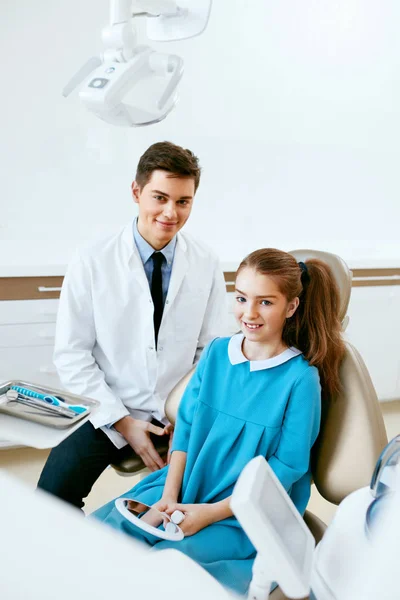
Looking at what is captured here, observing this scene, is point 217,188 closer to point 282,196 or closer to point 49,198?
point 282,196

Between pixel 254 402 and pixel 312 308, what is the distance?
0.25m

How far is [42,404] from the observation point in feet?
3.05

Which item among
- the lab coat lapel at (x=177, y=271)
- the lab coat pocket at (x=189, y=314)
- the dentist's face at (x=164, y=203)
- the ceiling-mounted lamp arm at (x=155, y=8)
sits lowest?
the lab coat pocket at (x=189, y=314)

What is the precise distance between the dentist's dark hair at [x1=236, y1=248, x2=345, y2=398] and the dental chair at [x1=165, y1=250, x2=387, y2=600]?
0.10 feet

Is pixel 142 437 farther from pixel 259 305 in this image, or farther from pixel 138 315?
pixel 259 305

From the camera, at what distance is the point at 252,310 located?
3.90 feet

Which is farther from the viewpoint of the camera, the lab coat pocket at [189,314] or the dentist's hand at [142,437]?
the lab coat pocket at [189,314]

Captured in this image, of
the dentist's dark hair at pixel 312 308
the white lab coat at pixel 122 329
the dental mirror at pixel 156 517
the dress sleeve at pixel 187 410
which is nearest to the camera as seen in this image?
the dental mirror at pixel 156 517

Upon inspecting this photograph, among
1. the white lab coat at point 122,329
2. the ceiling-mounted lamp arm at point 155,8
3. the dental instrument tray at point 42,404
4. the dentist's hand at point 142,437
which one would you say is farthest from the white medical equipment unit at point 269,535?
the white lab coat at point 122,329

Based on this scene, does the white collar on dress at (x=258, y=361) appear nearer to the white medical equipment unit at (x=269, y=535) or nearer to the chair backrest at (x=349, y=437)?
the chair backrest at (x=349, y=437)

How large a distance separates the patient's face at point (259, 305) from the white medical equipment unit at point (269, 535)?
2.06 ft

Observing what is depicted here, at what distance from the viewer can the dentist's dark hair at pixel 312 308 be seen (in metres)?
1.18

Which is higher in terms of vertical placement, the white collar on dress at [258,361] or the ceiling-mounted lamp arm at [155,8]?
the ceiling-mounted lamp arm at [155,8]

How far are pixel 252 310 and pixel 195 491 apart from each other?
0.42m
